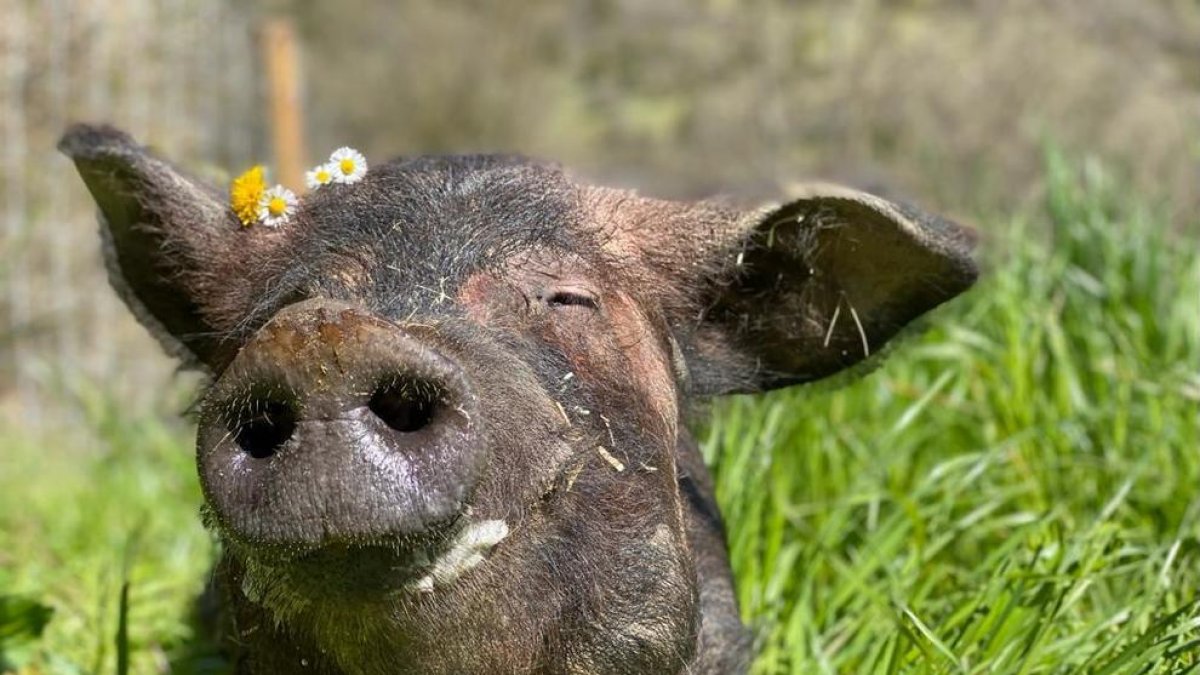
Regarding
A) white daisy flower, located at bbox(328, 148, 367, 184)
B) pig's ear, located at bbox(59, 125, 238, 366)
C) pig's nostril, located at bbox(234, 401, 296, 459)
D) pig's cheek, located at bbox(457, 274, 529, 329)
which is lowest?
pig's ear, located at bbox(59, 125, 238, 366)

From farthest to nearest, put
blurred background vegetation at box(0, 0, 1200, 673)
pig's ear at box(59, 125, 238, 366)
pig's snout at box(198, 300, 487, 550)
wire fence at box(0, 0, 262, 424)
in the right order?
wire fence at box(0, 0, 262, 424)
blurred background vegetation at box(0, 0, 1200, 673)
pig's ear at box(59, 125, 238, 366)
pig's snout at box(198, 300, 487, 550)

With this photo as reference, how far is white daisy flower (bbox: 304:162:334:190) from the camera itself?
3.22m

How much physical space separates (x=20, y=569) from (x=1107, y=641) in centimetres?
406

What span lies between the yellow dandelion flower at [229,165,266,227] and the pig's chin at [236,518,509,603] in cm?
114

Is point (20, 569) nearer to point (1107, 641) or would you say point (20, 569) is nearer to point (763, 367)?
point (763, 367)

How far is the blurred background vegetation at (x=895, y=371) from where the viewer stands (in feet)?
13.2

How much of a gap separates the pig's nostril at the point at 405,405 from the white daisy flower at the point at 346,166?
40.8 inches

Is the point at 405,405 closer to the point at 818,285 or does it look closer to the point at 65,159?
the point at 818,285

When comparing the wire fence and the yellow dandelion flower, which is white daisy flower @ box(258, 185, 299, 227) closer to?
the yellow dandelion flower

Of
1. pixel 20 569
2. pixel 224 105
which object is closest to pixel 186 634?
pixel 20 569

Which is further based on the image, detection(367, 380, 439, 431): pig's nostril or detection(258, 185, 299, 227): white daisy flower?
detection(258, 185, 299, 227): white daisy flower

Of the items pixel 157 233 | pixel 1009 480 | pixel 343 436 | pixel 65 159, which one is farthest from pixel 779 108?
pixel 343 436

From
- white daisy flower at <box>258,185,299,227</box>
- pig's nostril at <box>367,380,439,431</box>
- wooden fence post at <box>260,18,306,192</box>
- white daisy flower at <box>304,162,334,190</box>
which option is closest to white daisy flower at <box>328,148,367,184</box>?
white daisy flower at <box>304,162,334,190</box>

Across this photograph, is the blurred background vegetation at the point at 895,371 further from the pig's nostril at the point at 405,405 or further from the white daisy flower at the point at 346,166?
the pig's nostril at the point at 405,405
